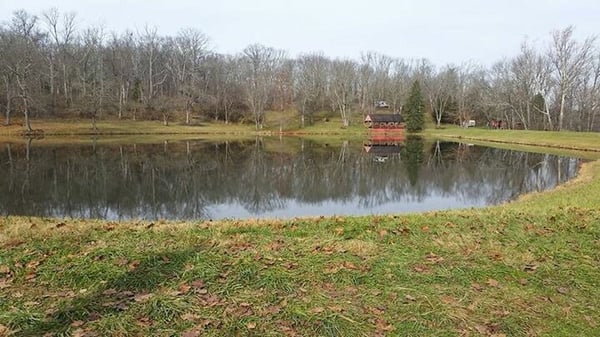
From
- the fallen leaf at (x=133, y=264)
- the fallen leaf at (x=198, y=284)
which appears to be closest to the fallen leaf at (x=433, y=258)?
the fallen leaf at (x=198, y=284)

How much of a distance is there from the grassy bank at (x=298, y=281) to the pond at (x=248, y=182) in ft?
22.2

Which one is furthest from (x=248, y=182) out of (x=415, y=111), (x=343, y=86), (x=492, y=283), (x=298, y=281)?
(x=343, y=86)

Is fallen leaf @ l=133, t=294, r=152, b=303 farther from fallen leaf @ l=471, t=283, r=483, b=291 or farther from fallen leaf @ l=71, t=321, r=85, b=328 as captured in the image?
fallen leaf @ l=471, t=283, r=483, b=291

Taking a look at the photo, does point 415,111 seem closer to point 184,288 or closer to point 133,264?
point 133,264

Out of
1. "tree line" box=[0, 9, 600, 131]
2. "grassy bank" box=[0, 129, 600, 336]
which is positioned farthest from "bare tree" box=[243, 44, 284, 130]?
"grassy bank" box=[0, 129, 600, 336]

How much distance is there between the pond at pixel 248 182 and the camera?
579 inches

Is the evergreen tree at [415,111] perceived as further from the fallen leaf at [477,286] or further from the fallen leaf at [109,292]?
the fallen leaf at [109,292]

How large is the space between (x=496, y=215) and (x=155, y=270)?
6.76m

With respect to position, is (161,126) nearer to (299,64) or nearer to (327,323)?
(299,64)

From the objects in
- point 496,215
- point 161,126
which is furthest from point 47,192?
point 161,126

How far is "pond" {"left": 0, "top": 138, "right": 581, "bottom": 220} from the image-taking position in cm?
1470

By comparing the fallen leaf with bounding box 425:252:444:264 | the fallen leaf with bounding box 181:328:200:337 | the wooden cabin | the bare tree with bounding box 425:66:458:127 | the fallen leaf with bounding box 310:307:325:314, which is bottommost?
the fallen leaf with bounding box 181:328:200:337

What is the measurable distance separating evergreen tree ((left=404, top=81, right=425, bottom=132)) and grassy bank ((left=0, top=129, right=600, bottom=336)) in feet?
197

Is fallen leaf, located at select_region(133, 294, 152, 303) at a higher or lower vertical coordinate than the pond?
higher
